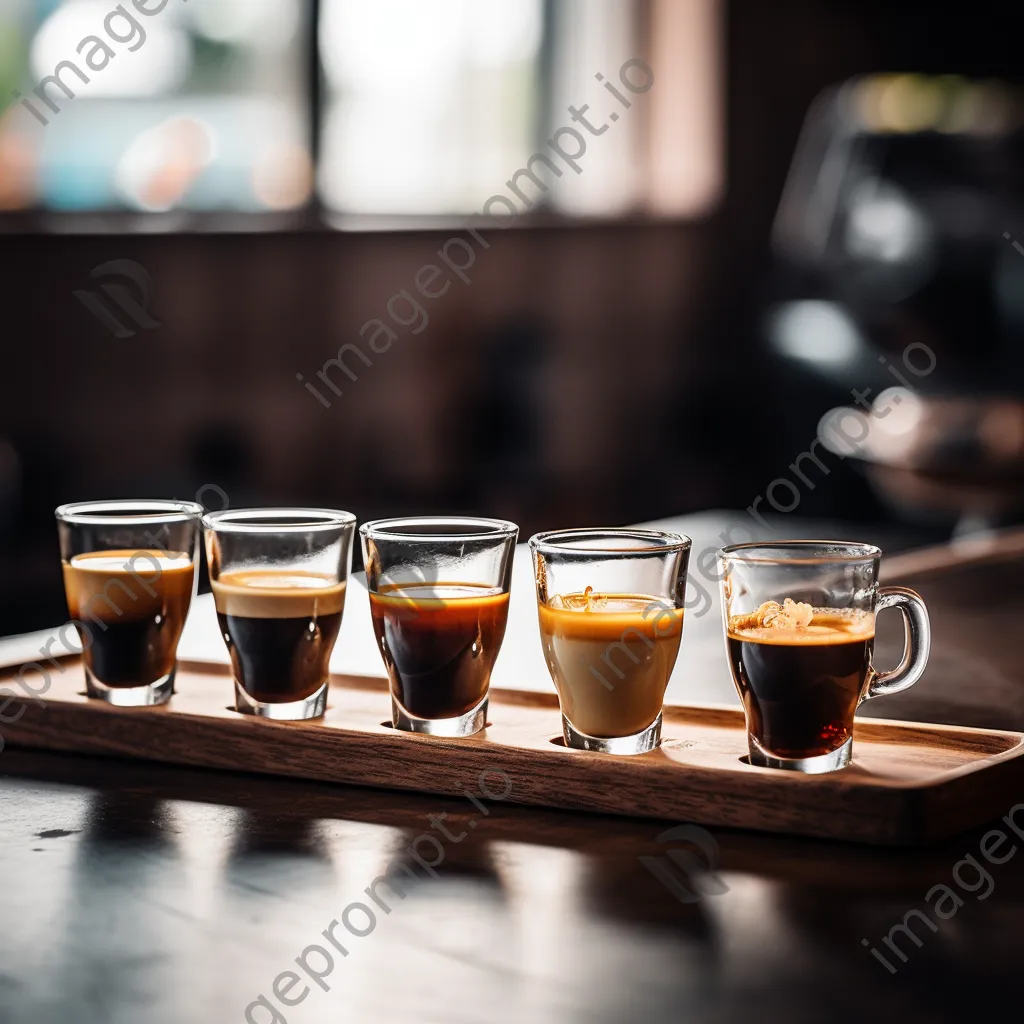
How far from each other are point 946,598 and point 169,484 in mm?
3247

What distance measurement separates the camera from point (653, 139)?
5801 mm

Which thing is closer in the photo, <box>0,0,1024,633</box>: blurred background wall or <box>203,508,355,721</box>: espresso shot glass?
<box>203,508,355,721</box>: espresso shot glass

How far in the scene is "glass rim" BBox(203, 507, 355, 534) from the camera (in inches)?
36.6

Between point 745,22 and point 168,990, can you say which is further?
point 745,22

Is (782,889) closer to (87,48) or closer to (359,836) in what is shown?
(359,836)

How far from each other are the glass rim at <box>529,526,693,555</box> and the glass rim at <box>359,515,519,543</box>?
2 cm

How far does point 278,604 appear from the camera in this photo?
3.01 ft

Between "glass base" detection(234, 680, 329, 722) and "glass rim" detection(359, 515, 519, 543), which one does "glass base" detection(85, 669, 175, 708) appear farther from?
"glass rim" detection(359, 515, 519, 543)

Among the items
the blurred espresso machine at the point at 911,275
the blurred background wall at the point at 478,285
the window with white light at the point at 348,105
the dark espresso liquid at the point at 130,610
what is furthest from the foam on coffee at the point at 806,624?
the window with white light at the point at 348,105

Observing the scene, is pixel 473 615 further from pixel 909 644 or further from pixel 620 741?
pixel 909 644

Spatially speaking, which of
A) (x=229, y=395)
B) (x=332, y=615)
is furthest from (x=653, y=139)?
(x=332, y=615)

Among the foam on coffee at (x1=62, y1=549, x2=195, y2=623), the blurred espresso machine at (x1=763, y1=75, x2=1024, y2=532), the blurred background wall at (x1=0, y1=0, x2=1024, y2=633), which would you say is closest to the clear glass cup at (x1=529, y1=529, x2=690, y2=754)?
the foam on coffee at (x1=62, y1=549, x2=195, y2=623)

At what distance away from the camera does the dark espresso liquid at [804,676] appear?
792 millimetres

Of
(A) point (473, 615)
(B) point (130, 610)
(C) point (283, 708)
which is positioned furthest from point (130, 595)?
(A) point (473, 615)
